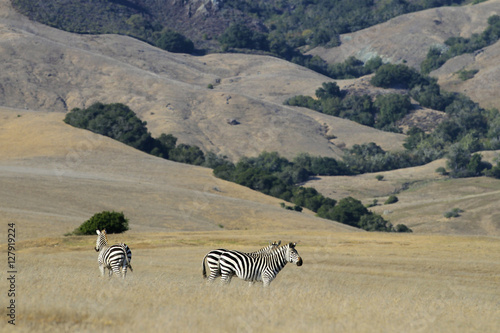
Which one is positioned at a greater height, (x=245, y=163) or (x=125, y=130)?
(x=125, y=130)

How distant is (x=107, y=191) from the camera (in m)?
62.9

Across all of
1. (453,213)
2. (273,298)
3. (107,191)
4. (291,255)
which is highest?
(107,191)

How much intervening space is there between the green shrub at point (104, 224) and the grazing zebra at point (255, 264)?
2649cm

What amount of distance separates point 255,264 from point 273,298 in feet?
5.69

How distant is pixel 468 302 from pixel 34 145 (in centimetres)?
7867

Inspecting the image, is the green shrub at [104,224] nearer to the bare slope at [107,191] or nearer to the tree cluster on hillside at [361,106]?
the bare slope at [107,191]

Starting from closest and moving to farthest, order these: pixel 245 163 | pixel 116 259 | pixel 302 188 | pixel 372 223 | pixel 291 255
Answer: pixel 291 255 → pixel 116 259 → pixel 372 223 → pixel 302 188 → pixel 245 163

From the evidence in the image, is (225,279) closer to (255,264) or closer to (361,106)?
(255,264)

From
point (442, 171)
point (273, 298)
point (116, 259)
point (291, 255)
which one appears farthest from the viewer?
point (442, 171)

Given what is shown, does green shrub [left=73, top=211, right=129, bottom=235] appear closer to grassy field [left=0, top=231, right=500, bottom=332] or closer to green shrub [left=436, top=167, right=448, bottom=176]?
grassy field [left=0, top=231, right=500, bottom=332]

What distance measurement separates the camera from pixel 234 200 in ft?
227

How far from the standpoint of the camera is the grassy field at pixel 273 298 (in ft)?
40.8

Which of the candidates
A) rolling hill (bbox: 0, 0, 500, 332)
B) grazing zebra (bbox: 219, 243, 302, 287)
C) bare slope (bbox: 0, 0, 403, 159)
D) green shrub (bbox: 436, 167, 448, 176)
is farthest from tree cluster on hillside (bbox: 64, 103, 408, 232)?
grazing zebra (bbox: 219, 243, 302, 287)

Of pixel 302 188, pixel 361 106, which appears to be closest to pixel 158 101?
pixel 361 106
